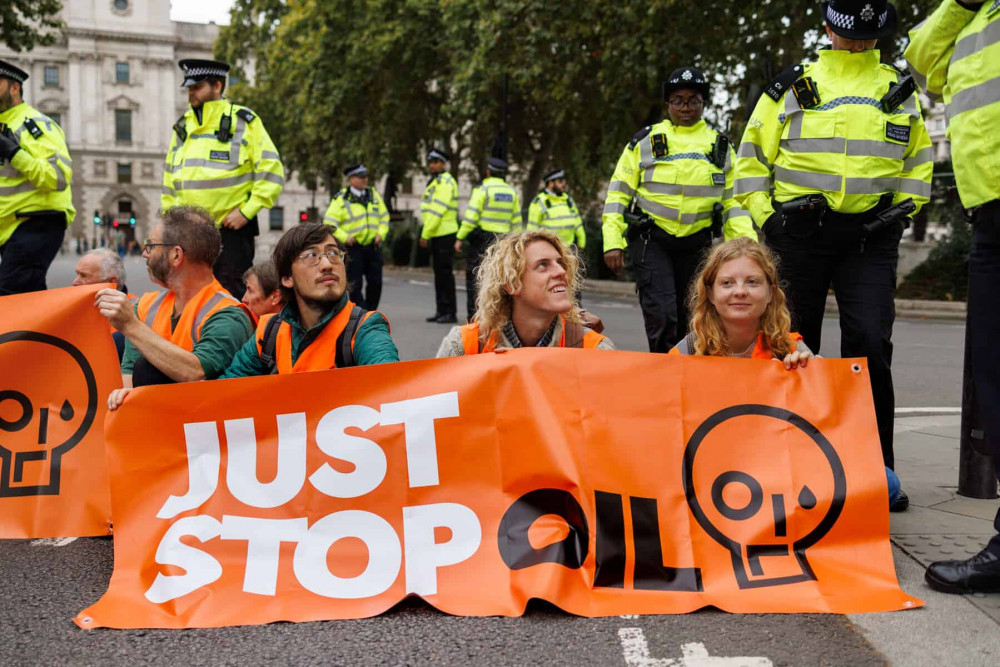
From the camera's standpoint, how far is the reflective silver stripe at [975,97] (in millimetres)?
3055

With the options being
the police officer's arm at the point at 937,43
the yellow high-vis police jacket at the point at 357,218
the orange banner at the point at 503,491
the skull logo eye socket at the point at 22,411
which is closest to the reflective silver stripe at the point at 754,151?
the police officer's arm at the point at 937,43

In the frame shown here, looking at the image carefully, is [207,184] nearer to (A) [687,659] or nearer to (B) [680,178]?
(B) [680,178]

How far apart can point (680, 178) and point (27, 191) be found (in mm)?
3987

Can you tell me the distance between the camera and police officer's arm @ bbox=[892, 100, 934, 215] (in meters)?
4.31

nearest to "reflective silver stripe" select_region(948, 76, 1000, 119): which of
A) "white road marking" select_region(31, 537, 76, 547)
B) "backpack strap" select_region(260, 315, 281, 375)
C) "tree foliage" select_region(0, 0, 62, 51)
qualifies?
"backpack strap" select_region(260, 315, 281, 375)

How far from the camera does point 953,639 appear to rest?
279 centimetres

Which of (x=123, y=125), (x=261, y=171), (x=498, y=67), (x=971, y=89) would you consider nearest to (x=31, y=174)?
(x=261, y=171)

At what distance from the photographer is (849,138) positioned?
Answer: 14.0ft

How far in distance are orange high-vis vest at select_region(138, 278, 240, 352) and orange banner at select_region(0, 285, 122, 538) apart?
268 mm

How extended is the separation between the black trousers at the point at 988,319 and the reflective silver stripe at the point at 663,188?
2545 millimetres

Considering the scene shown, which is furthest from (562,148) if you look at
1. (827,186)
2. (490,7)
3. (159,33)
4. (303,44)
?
(159,33)

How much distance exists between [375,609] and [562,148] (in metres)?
31.9

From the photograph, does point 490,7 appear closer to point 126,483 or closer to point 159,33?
point 126,483

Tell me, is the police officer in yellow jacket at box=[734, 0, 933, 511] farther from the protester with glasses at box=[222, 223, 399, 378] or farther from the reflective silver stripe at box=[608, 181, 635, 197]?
the protester with glasses at box=[222, 223, 399, 378]
